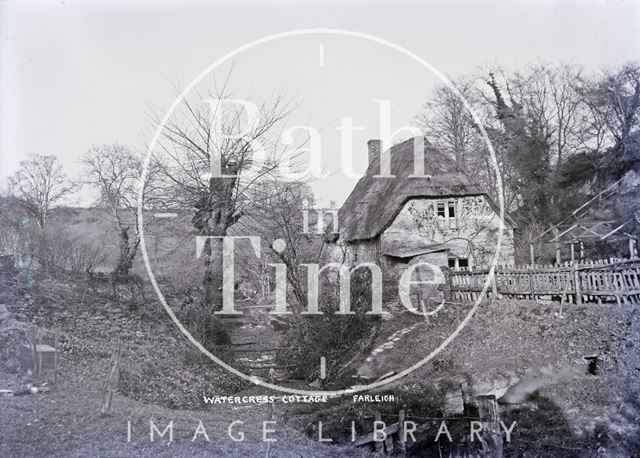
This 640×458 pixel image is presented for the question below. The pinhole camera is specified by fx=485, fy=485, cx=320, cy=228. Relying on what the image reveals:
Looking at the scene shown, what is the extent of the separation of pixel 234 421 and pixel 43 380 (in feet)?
12.4

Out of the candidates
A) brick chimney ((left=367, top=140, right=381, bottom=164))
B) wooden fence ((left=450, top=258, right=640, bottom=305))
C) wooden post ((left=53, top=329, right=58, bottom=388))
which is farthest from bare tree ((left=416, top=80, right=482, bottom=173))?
wooden post ((left=53, top=329, right=58, bottom=388))

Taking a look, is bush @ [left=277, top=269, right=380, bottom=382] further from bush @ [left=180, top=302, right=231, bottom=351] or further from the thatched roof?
the thatched roof

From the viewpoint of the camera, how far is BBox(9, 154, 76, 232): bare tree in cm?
1100

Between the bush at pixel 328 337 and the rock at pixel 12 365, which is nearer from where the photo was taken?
the rock at pixel 12 365

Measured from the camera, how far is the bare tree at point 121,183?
45.4 ft

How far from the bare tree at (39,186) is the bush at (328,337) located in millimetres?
6975

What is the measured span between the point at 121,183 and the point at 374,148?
12.6 meters

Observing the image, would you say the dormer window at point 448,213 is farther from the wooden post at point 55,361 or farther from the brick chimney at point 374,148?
the wooden post at point 55,361

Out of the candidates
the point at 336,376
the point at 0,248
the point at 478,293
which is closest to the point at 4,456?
the point at 0,248

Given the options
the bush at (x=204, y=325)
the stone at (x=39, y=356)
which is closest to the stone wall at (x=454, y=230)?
the bush at (x=204, y=325)

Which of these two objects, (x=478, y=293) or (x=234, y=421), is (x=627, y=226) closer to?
(x=478, y=293)

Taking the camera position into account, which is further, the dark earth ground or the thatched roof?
the thatched roof

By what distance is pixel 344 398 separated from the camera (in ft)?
31.0

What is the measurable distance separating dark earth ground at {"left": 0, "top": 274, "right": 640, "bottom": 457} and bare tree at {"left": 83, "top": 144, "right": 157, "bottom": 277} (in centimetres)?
324
